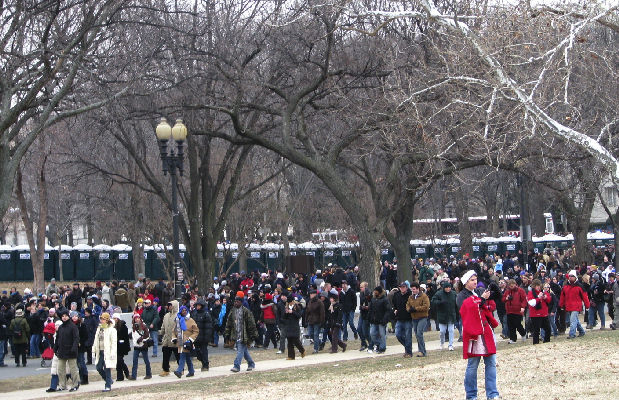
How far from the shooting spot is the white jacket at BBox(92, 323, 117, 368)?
1841cm

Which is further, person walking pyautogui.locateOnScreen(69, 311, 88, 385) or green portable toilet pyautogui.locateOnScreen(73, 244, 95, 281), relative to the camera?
green portable toilet pyautogui.locateOnScreen(73, 244, 95, 281)

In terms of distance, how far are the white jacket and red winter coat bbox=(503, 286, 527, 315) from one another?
9.26 meters

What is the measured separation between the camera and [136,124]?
30875 millimetres

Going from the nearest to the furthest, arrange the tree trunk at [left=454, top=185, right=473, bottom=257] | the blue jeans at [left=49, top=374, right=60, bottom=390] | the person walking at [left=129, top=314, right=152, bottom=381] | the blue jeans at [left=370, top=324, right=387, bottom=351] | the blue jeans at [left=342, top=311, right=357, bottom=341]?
the blue jeans at [left=49, top=374, right=60, bottom=390]
the person walking at [left=129, top=314, right=152, bottom=381]
the blue jeans at [left=370, top=324, right=387, bottom=351]
the blue jeans at [left=342, top=311, right=357, bottom=341]
the tree trunk at [left=454, top=185, right=473, bottom=257]

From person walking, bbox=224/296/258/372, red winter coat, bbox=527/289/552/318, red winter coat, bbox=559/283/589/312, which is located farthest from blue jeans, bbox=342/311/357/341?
red winter coat, bbox=559/283/589/312

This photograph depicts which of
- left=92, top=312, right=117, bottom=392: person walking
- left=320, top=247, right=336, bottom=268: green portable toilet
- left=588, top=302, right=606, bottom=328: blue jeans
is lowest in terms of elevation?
left=588, top=302, right=606, bottom=328: blue jeans

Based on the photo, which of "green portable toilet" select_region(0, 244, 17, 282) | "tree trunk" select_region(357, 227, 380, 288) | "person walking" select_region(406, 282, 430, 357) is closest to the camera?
"person walking" select_region(406, 282, 430, 357)

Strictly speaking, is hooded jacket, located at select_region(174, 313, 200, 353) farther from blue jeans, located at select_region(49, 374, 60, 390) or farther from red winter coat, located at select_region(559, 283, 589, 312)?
red winter coat, located at select_region(559, 283, 589, 312)

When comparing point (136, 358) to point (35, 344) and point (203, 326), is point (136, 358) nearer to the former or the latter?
point (203, 326)

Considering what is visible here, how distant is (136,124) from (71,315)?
12617 millimetres

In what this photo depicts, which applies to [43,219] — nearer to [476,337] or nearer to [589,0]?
[589,0]

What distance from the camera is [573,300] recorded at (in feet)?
74.4

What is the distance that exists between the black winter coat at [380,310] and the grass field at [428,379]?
0.97 meters

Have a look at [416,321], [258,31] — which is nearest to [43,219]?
[258,31]
